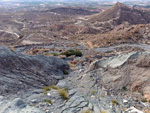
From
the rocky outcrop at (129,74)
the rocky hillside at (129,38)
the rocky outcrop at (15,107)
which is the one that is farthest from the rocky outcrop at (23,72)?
the rocky hillside at (129,38)

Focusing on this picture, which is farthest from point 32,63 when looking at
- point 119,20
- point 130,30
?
point 119,20

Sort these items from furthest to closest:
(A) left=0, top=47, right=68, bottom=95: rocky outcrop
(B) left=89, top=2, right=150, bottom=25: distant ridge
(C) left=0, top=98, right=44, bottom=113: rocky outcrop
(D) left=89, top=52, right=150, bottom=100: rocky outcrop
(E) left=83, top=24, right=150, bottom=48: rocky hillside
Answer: (B) left=89, top=2, right=150, bottom=25: distant ridge, (E) left=83, top=24, right=150, bottom=48: rocky hillside, (D) left=89, top=52, right=150, bottom=100: rocky outcrop, (A) left=0, top=47, right=68, bottom=95: rocky outcrop, (C) left=0, top=98, right=44, bottom=113: rocky outcrop

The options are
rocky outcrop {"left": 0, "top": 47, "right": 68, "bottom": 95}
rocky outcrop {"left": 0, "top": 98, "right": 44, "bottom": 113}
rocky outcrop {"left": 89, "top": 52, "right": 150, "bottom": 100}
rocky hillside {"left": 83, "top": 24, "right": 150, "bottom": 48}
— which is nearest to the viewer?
rocky outcrop {"left": 0, "top": 98, "right": 44, "bottom": 113}

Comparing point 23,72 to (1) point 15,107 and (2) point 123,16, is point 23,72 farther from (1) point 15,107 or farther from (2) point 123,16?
(2) point 123,16

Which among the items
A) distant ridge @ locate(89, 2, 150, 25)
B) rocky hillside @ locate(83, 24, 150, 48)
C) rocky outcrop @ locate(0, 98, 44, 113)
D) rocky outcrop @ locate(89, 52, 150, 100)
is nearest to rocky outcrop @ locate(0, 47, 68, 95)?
rocky outcrop @ locate(0, 98, 44, 113)

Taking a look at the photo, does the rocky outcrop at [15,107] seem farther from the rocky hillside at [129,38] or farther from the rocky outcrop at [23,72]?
the rocky hillside at [129,38]

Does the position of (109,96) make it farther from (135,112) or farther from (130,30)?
(130,30)

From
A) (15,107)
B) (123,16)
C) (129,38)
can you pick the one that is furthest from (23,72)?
(123,16)

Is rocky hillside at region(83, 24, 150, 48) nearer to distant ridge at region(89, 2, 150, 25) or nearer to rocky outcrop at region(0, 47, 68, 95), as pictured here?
rocky outcrop at region(0, 47, 68, 95)

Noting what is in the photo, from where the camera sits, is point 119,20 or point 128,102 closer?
point 128,102
